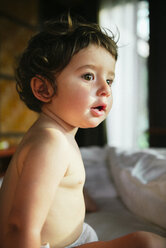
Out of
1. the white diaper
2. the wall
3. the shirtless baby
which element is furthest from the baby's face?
the wall

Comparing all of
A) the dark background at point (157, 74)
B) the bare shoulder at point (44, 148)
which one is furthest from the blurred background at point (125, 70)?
the bare shoulder at point (44, 148)

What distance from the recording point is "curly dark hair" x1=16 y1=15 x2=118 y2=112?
0.52 m

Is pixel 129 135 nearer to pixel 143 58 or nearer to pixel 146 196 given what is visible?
pixel 143 58

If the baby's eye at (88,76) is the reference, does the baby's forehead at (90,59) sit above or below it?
above

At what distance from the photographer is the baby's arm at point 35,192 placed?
39 cm

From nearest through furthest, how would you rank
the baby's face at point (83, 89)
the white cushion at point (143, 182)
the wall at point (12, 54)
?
the baby's face at point (83, 89) → the white cushion at point (143, 182) → the wall at point (12, 54)

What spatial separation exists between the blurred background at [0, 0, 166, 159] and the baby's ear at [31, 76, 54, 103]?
2301mm

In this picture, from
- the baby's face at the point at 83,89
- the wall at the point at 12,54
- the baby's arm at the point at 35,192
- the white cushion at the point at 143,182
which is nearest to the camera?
the baby's arm at the point at 35,192

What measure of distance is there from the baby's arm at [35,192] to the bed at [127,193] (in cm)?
32

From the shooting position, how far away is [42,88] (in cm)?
54

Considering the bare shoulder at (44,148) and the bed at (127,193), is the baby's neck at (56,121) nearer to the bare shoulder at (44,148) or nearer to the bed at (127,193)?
the bare shoulder at (44,148)

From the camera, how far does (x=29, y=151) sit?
441mm

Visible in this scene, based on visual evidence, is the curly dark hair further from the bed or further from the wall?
the wall

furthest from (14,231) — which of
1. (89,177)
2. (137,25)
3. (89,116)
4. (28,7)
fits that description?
(28,7)
